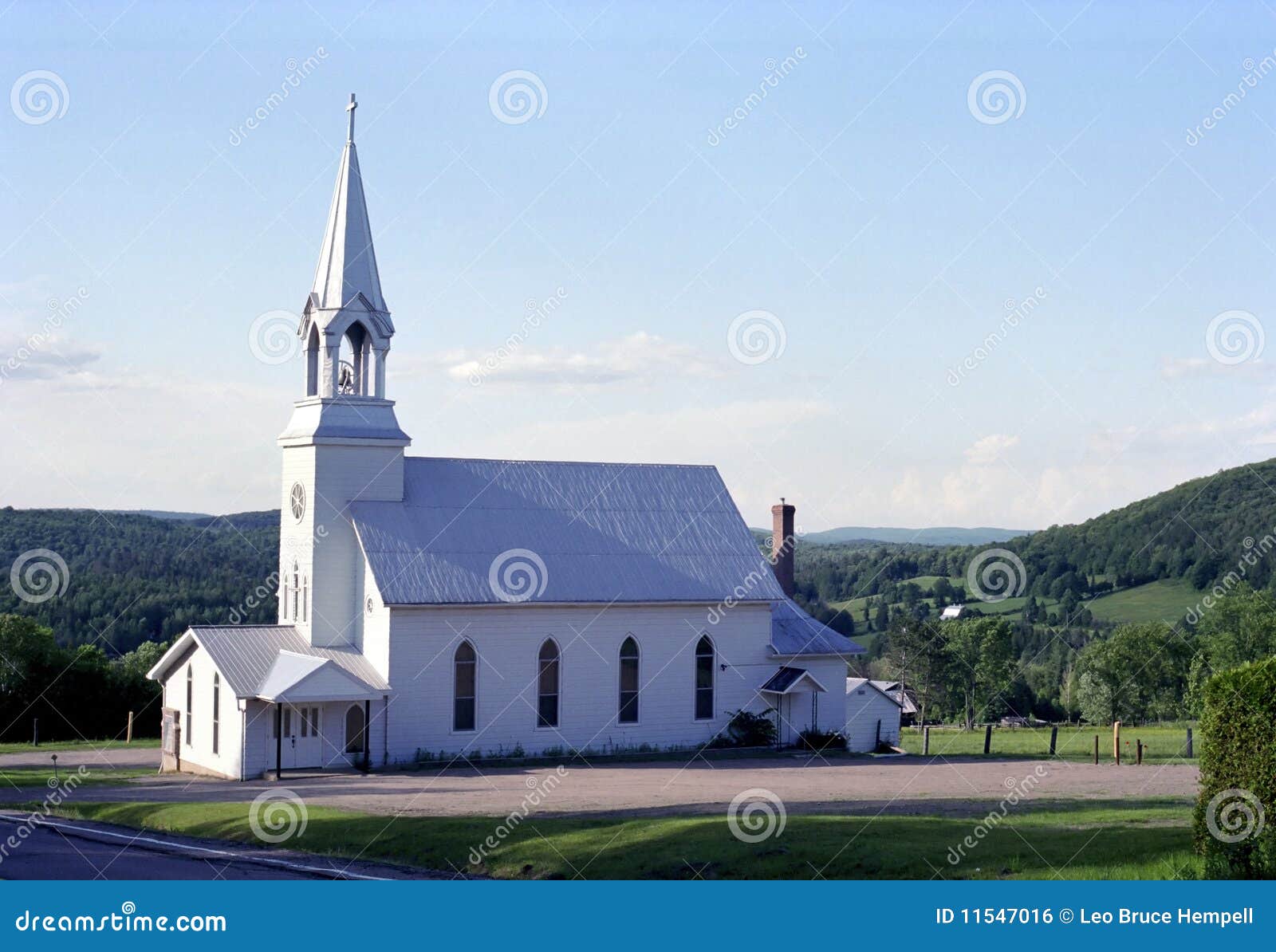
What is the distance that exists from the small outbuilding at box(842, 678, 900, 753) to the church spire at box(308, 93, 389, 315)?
19.9 meters

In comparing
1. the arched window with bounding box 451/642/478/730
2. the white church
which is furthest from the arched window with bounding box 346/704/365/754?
the arched window with bounding box 451/642/478/730

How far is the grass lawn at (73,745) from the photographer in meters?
50.7

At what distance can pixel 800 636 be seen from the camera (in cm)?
4984

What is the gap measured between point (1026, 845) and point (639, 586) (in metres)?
23.8

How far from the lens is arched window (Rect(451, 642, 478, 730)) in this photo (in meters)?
43.8

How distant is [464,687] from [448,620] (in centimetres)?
206

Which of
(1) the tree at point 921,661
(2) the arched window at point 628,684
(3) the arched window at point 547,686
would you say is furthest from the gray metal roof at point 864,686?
(1) the tree at point 921,661

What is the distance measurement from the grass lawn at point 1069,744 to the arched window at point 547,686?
516 inches

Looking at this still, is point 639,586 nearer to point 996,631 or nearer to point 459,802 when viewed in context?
point 459,802

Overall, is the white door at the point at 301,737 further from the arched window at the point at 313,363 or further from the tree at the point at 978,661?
the tree at the point at 978,661

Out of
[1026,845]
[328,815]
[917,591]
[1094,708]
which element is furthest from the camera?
[917,591]

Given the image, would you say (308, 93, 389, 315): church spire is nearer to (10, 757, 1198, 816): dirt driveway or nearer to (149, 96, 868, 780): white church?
(149, 96, 868, 780): white church

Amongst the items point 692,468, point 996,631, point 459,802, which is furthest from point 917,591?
point 459,802

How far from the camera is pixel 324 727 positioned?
42000 mm
